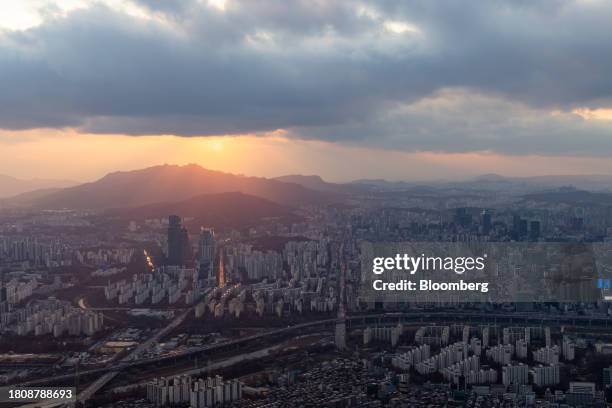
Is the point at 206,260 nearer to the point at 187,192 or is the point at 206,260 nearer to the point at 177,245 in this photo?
the point at 177,245

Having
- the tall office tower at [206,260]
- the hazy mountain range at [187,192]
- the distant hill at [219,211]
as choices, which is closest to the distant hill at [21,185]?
the hazy mountain range at [187,192]

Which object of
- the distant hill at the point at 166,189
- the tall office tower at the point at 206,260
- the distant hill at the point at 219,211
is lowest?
the tall office tower at the point at 206,260

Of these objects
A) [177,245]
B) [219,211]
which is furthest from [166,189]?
[177,245]

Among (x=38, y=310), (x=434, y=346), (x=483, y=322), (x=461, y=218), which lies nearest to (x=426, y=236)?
(x=461, y=218)

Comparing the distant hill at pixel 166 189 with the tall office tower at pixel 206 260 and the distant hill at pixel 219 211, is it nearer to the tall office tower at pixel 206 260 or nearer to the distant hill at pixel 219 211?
the distant hill at pixel 219 211

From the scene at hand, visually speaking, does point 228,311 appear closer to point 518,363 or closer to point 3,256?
point 518,363

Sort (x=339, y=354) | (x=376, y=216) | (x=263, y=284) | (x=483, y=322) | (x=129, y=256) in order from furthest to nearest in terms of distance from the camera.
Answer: (x=376, y=216)
(x=129, y=256)
(x=263, y=284)
(x=483, y=322)
(x=339, y=354)
